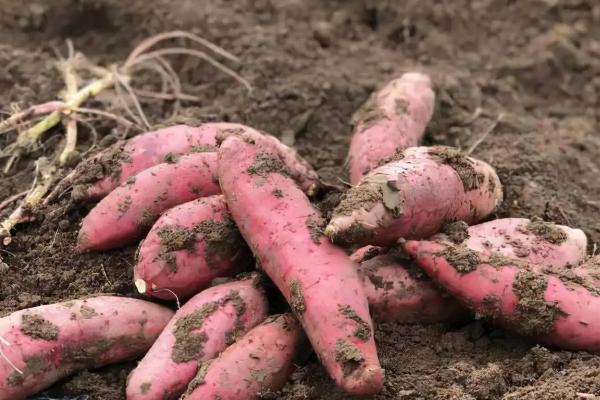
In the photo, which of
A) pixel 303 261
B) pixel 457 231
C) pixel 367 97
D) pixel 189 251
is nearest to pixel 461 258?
pixel 457 231

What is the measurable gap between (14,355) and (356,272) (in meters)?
0.79

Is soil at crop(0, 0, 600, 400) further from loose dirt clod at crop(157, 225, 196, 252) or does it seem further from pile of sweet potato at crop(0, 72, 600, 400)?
loose dirt clod at crop(157, 225, 196, 252)

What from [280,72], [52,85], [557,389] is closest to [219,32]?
[280,72]

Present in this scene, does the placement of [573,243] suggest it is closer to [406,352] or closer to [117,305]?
[406,352]

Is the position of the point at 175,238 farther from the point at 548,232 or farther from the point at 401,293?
the point at 548,232

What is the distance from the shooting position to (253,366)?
5.66 feet

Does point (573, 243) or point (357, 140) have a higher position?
point (357, 140)

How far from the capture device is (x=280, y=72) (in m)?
2.94

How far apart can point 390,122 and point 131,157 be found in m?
0.77

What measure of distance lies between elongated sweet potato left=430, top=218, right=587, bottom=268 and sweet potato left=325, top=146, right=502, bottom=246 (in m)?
0.05

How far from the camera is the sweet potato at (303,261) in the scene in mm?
1656

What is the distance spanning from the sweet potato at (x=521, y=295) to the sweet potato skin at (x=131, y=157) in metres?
0.73

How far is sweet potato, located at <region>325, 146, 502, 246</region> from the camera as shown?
1.78 metres

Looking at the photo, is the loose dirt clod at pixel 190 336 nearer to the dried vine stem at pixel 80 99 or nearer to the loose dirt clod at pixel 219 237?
the loose dirt clod at pixel 219 237
